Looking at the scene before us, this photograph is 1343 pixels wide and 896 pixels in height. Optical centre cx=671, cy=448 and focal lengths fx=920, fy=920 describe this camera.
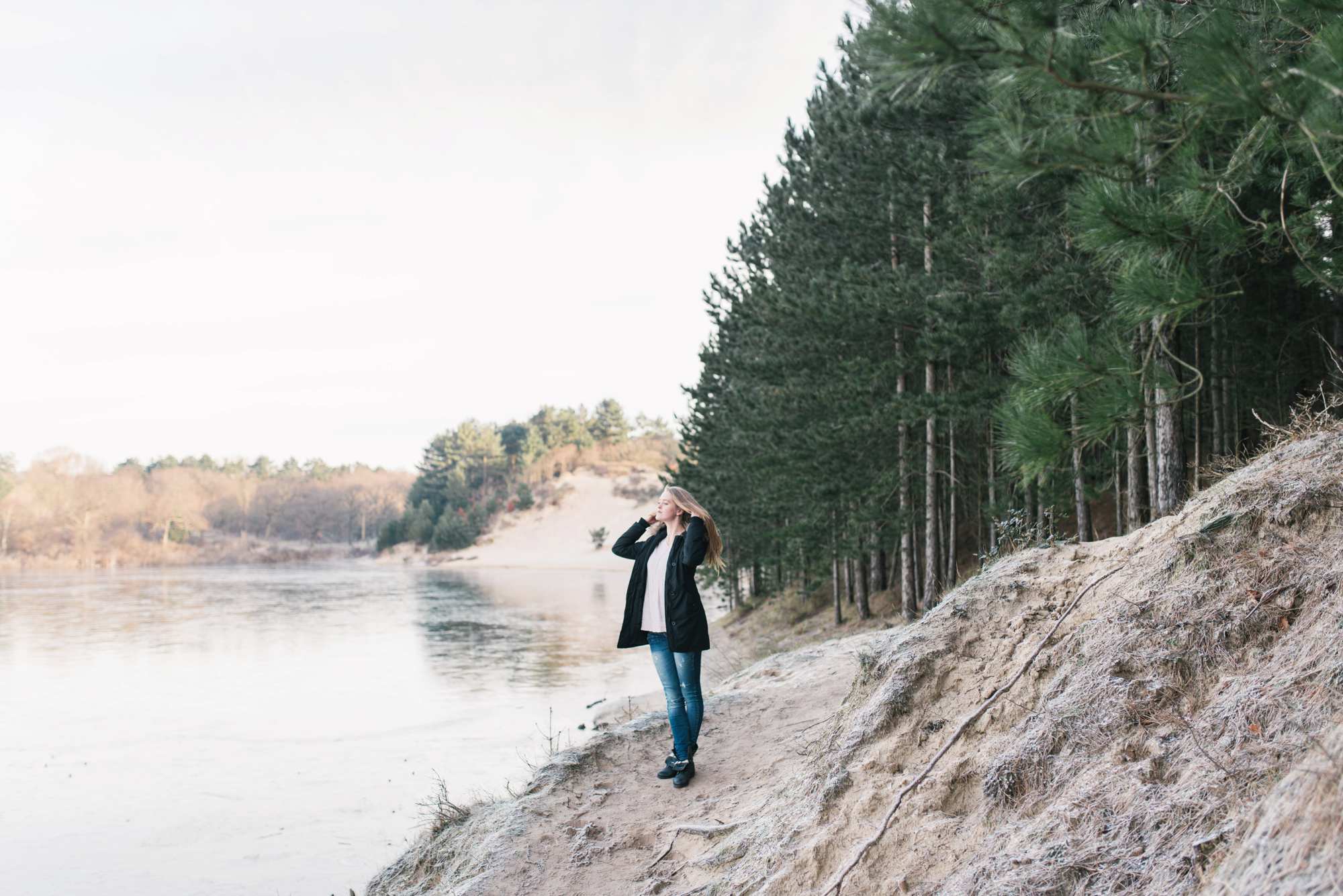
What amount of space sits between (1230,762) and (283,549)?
95971mm

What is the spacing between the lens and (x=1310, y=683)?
11.0 ft

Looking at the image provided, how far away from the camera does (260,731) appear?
47.6ft

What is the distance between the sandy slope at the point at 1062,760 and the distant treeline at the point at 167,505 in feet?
263

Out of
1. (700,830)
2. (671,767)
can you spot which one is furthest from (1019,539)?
(700,830)

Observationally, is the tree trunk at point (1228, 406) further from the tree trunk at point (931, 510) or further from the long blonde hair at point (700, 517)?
the long blonde hair at point (700, 517)

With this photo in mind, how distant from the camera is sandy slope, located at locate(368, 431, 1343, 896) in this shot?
3115 millimetres

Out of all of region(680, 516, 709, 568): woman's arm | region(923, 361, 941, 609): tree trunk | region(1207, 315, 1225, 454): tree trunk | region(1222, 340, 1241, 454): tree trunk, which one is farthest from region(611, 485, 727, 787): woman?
region(1207, 315, 1225, 454): tree trunk

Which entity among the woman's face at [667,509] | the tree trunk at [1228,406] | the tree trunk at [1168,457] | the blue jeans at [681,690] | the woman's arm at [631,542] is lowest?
the blue jeans at [681,690]

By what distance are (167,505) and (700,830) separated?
9378 centimetres

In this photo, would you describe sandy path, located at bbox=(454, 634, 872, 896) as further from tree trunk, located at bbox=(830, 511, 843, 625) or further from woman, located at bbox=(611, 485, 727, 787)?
tree trunk, located at bbox=(830, 511, 843, 625)

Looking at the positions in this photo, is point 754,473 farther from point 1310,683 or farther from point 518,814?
point 1310,683

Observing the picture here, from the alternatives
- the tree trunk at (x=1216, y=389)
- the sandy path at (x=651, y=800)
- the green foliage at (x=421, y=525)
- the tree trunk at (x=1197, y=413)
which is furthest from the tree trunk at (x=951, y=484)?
the green foliage at (x=421, y=525)

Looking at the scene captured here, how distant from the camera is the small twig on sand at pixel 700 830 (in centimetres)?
526

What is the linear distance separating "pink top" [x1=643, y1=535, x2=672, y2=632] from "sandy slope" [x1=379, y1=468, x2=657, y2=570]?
216ft
